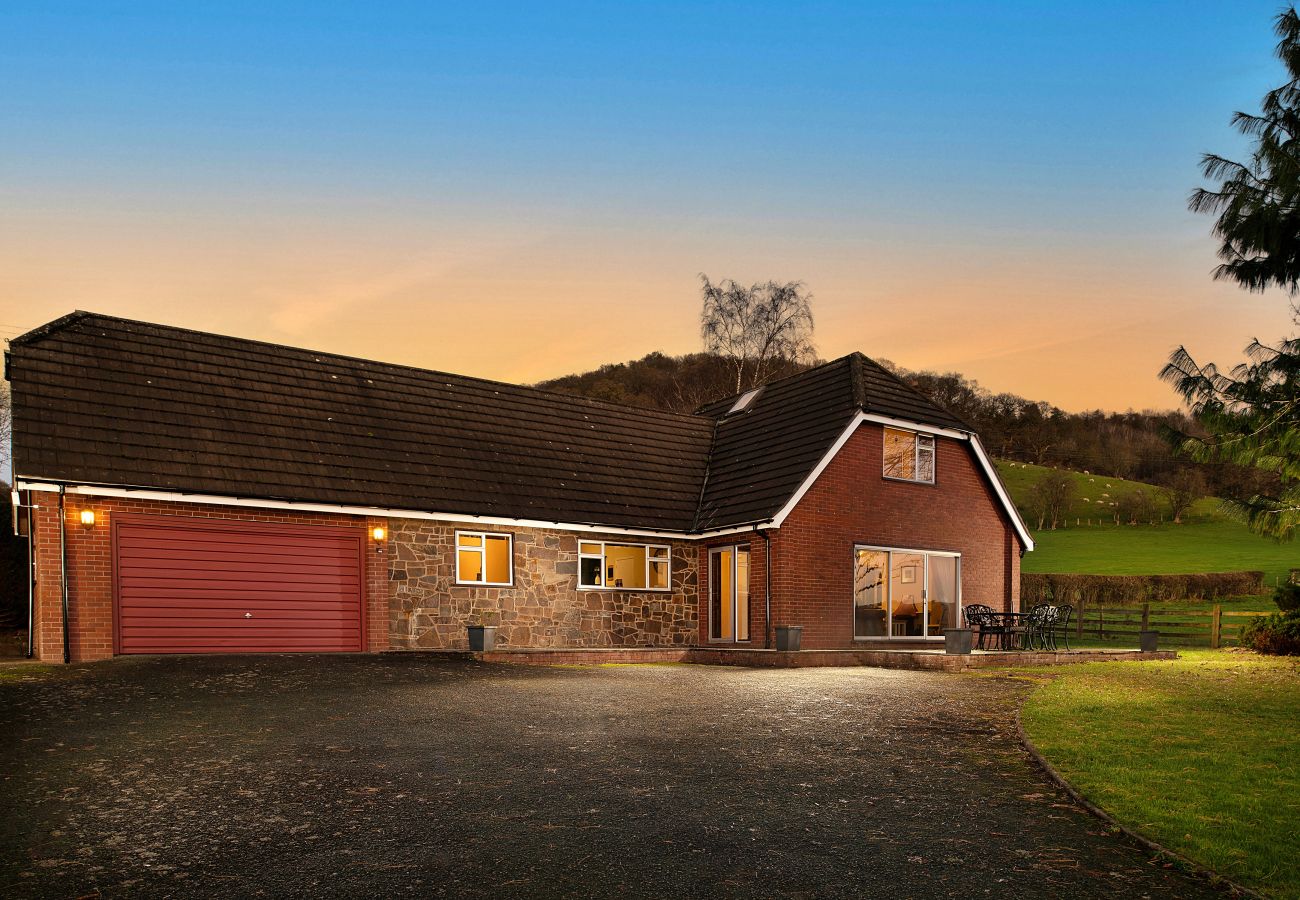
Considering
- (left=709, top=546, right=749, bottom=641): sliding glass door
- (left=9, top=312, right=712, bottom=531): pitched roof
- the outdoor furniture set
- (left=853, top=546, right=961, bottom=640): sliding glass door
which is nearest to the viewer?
(left=9, top=312, right=712, bottom=531): pitched roof

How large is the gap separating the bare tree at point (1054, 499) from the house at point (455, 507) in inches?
1818

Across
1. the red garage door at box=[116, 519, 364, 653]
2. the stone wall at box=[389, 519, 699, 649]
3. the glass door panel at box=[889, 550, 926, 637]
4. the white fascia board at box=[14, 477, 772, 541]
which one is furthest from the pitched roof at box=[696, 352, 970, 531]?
the red garage door at box=[116, 519, 364, 653]

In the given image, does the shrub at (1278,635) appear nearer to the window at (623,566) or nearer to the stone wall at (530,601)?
the stone wall at (530,601)

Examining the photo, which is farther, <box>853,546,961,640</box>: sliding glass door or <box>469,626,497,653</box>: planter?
<box>853,546,961,640</box>: sliding glass door

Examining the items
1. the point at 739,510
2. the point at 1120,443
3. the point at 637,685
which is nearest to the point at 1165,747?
the point at 637,685

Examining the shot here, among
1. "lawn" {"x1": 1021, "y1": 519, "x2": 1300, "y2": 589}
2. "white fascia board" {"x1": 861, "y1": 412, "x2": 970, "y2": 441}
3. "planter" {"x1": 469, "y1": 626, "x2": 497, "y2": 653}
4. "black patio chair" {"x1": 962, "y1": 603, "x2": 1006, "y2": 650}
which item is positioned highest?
"white fascia board" {"x1": 861, "y1": 412, "x2": 970, "y2": 441}

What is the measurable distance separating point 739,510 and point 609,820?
1514 centimetres

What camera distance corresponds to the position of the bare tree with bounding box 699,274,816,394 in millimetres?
42281

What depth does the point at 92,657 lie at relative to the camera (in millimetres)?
14766

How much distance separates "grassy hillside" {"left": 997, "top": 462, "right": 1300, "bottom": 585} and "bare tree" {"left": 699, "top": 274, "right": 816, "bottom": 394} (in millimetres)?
17193

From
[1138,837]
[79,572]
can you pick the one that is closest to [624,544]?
[79,572]

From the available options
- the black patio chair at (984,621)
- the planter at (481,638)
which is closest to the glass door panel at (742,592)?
the black patio chair at (984,621)

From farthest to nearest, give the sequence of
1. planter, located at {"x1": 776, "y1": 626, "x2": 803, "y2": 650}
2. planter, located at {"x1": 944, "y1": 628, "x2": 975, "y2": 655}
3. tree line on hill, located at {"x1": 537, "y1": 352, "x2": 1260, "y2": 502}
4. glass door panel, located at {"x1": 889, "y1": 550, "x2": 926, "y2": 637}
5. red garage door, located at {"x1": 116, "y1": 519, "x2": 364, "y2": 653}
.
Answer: tree line on hill, located at {"x1": 537, "y1": 352, "x2": 1260, "y2": 502}
glass door panel, located at {"x1": 889, "y1": 550, "x2": 926, "y2": 637}
planter, located at {"x1": 776, "y1": 626, "x2": 803, "y2": 650}
planter, located at {"x1": 944, "y1": 628, "x2": 975, "y2": 655}
red garage door, located at {"x1": 116, "y1": 519, "x2": 364, "y2": 653}

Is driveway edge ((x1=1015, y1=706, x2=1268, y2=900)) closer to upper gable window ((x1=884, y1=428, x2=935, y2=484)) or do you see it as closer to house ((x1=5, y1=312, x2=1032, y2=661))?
house ((x1=5, y1=312, x2=1032, y2=661))
